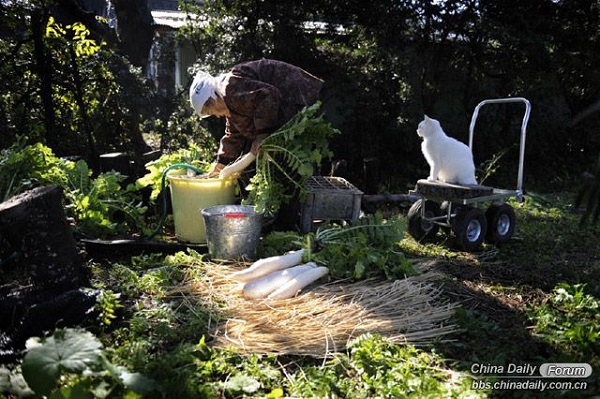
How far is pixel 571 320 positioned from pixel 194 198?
3.27 metres

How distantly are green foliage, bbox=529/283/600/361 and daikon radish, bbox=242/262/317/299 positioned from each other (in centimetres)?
168

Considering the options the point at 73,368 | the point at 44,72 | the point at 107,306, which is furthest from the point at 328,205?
the point at 44,72

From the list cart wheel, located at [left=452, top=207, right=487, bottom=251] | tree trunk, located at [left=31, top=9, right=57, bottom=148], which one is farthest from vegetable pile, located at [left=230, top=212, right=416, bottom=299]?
tree trunk, located at [left=31, top=9, right=57, bottom=148]

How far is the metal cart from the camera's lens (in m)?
5.45

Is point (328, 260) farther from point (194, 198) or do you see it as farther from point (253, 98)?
point (253, 98)

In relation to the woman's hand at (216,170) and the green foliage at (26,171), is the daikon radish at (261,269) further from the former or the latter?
the green foliage at (26,171)

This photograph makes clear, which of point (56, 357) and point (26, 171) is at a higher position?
point (26, 171)

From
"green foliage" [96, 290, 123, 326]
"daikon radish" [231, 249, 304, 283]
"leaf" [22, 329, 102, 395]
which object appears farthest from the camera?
"daikon radish" [231, 249, 304, 283]

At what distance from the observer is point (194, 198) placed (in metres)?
5.12

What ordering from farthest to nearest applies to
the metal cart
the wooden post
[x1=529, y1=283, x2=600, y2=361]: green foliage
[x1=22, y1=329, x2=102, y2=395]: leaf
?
the metal cart → the wooden post → [x1=529, y1=283, x2=600, y2=361]: green foliage → [x1=22, y1=329, x2=102, y2=395]: leaf

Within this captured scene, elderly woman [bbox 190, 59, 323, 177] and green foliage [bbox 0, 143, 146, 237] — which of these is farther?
elderly woman [bbox 190, 59, 323, 177]

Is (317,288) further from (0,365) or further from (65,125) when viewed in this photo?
(65,125)

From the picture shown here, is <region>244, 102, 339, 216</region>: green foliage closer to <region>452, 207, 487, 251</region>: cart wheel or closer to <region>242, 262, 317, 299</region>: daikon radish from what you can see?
<region>242, 262, 317, 299</region>: daikon radish

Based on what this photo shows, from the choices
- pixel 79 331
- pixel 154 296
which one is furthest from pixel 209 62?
pixel 79 331
